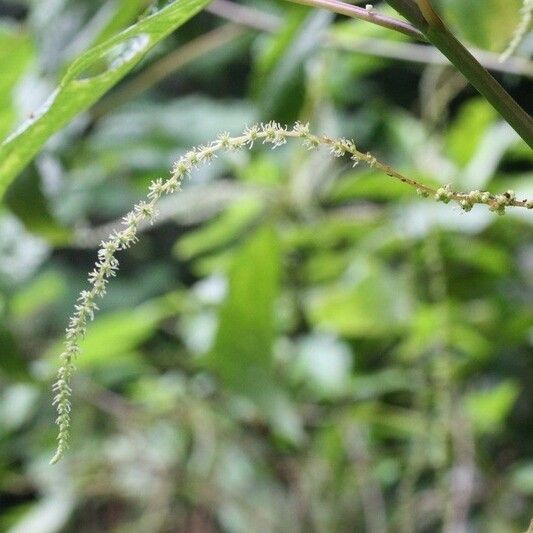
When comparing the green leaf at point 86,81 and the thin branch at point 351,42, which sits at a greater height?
the green leaf at point 86,81

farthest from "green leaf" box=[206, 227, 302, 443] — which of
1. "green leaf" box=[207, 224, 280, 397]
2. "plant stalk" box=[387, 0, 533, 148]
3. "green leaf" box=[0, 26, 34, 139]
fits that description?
"plant stalk" box=[387, 0, 533, 148]

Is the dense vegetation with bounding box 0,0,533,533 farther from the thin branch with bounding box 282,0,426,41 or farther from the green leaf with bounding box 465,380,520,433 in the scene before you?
the thin branch with bounding box 282,0,426,41

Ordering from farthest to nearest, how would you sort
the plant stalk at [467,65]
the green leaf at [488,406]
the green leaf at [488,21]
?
the green leaf at [488,406] → the green leaf at [488,21] → the plant stalk at [467,65]

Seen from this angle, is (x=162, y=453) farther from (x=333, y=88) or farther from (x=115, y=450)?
(x=333, y=88)

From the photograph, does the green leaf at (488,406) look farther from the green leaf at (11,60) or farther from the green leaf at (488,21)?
the green leaf at (11,60)

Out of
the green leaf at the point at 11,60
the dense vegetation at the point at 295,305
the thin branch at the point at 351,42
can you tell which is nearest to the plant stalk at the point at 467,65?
the dense vegetation at the point at 295,305

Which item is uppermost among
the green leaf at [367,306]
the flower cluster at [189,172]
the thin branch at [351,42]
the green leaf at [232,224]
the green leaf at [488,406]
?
the flower cluster at [189,172]

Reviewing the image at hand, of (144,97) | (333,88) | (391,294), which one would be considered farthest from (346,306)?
(144,97)
